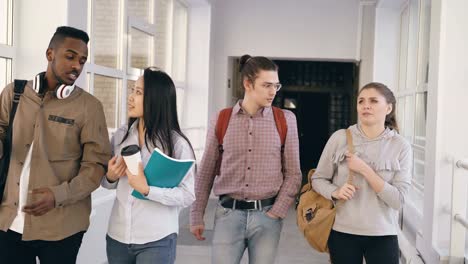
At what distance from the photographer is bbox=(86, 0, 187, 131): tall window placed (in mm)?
3871

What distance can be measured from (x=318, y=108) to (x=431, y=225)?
8353mm

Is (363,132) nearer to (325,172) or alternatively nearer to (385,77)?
(325,172)

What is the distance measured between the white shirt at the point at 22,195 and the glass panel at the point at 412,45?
163 inches

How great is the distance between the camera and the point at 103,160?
1.92m

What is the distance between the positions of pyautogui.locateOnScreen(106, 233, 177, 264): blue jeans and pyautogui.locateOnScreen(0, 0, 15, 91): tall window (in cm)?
142

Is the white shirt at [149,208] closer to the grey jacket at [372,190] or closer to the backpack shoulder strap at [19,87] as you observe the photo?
the backpack shoulder strap at [19,87]

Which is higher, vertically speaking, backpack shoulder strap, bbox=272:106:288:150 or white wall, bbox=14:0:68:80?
white wall, bbox=14:0:68:80

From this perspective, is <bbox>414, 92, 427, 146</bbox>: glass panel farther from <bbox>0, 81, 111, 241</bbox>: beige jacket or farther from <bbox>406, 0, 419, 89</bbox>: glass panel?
<bbox>0, 81, 111, 241</bbox>: beige jacket

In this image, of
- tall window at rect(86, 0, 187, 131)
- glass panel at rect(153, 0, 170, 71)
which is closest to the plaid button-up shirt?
tall window at rect(86, 0, 187, 131)

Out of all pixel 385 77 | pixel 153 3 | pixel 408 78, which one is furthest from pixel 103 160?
pixel 385 77

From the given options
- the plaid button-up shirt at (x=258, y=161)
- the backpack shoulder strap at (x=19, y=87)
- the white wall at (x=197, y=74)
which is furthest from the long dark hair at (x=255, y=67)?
the white wall at (x=197, y=74)

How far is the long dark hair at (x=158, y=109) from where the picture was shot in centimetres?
192

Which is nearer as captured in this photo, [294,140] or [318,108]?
[294,140]

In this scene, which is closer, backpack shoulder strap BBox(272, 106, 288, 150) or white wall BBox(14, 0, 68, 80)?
backpack shoulder strap BBox(272, 106, 288, 150)
